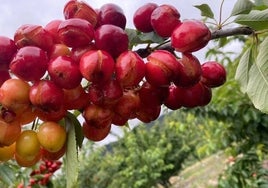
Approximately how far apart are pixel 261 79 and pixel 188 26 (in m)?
0.22

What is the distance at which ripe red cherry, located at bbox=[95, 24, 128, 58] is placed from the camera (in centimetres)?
75

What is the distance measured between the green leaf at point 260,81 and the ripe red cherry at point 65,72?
1.17ft

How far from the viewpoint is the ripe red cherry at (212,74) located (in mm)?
868

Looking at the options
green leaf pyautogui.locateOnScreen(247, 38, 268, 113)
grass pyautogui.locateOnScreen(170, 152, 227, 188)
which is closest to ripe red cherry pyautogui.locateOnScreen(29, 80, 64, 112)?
green leaf pyautogui.locateOnScreen(247, 38, 268, 113)

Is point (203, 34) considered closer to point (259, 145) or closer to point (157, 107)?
point (157, 107)

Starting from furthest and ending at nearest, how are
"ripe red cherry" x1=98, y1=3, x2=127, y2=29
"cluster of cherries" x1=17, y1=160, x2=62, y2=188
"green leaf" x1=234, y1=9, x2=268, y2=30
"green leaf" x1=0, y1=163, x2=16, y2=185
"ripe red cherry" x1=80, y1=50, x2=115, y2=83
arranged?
"cluster of cherries" x1=17, y1=160, x2=62, y2=188 → "green leaf" x1=0, y1=163, x2=16, y2=185 → "green leaf" x1=234, y1=9, x2=268, y2=30 → "ripe red cherry" x1=98, y1=3, x2=127, y2=29 → "ripe red cherry" x1=80, y1=50, x2=115, y2=83

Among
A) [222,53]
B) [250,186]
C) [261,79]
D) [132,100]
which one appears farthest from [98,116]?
[222,53]

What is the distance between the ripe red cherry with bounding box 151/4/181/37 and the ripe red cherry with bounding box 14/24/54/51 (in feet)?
0.63

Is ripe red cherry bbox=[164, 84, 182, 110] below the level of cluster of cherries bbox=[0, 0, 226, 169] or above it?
below

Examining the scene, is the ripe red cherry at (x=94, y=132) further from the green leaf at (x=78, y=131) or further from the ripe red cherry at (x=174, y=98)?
the ripe red cherry at (x=174, y=98)

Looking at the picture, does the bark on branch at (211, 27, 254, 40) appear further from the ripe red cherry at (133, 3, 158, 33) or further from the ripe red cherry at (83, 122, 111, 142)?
the ripe red cherry at (83, 122, 111, 142)

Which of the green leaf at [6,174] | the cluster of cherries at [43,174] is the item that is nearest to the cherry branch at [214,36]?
the green leaf at [6,174]

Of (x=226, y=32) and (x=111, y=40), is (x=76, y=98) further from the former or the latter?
(x=226, y=32)

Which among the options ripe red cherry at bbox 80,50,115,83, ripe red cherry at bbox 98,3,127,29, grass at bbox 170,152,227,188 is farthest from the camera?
grass at bbox 170,152,227,188
